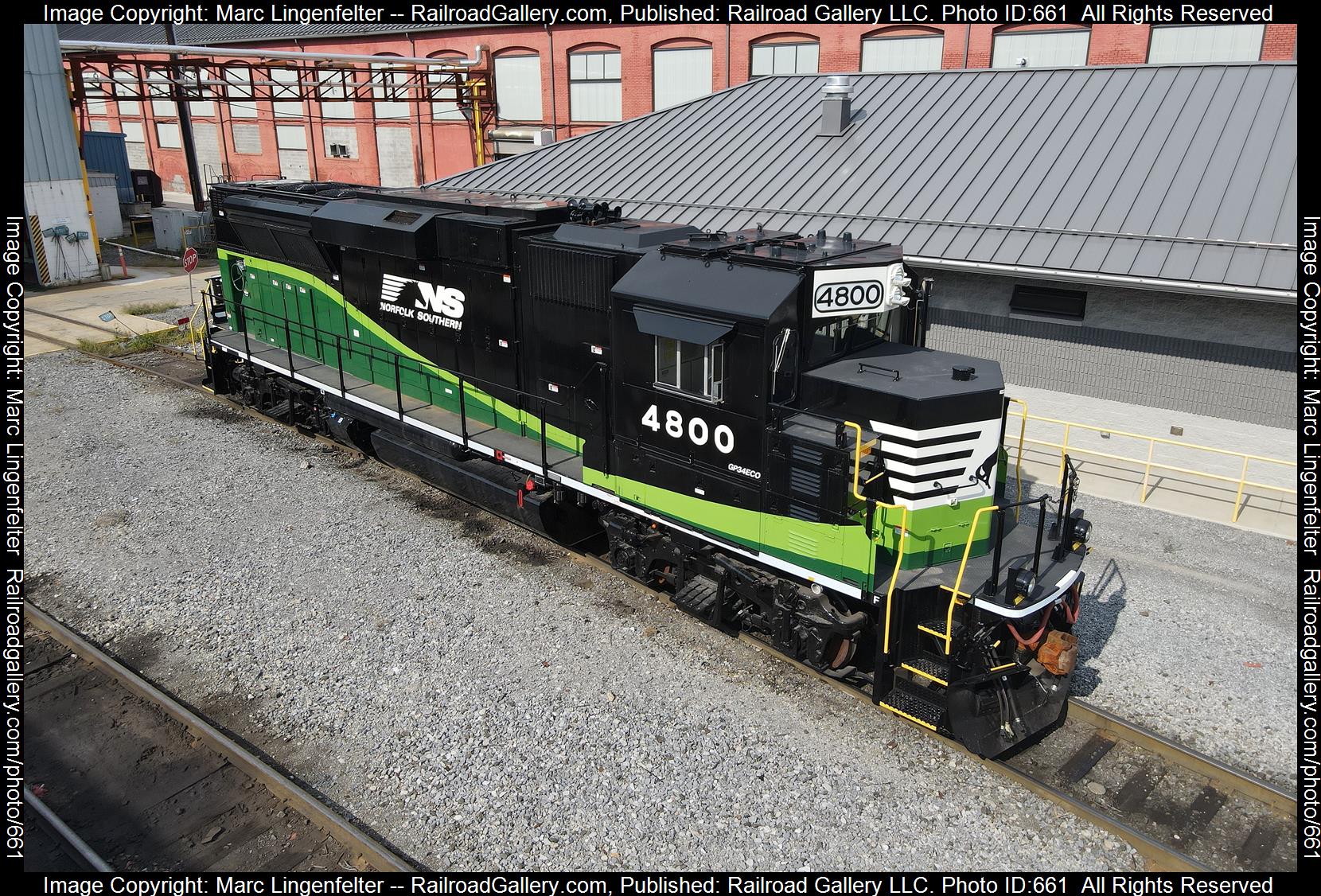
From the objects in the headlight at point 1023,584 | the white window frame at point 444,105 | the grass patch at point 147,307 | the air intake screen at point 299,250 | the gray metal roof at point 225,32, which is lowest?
the grass patch at point 147,307

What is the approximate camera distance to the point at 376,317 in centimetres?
1327

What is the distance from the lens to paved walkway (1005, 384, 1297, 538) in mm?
12602

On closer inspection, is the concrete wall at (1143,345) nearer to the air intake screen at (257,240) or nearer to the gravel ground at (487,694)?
the gravel ground at (487,694)

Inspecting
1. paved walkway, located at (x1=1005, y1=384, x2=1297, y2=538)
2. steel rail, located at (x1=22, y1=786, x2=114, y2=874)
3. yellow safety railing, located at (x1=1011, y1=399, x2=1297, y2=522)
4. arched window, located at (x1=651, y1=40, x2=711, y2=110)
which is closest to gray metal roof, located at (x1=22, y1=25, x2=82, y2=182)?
arched window, located at (x1=651, y1=40, x2=711, y2=110)

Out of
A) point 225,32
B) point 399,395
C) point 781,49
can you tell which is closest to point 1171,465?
point 399,395

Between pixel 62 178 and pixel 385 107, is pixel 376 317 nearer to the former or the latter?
pixel 62 178

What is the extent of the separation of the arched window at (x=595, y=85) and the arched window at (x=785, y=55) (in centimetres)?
555

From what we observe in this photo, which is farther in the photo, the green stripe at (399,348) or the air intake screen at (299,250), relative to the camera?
the air intake screen at (299,250)

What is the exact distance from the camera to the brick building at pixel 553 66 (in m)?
24.7

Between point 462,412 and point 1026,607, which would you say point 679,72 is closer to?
point 462,412

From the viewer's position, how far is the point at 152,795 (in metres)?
7.19

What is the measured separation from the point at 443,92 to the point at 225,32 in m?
20.8

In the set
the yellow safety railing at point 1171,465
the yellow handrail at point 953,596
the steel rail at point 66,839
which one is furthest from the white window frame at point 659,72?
the steel rail at point 66,839

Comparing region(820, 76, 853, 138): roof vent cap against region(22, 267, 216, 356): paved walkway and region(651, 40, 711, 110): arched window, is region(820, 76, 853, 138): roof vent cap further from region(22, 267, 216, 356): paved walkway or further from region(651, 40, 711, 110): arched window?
region(22, 267, 216, 356): paved walkway
